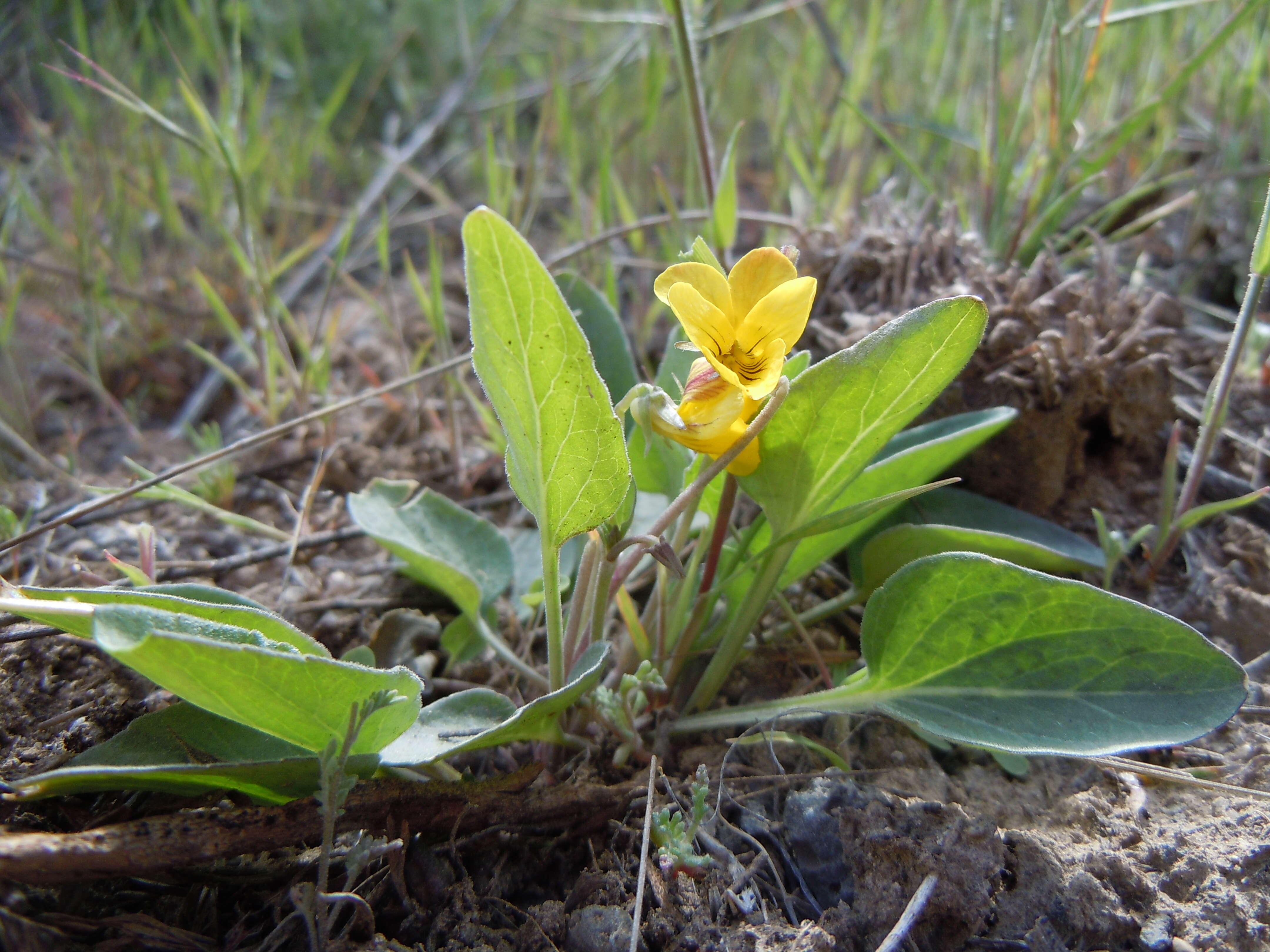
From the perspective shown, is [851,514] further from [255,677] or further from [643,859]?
[255,677]

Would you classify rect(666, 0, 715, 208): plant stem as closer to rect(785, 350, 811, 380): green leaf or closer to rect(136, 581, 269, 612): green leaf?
rect(785, 350, 811, 380): green leaf

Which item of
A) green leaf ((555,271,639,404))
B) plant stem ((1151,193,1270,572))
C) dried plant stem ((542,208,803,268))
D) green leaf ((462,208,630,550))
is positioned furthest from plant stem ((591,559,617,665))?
plant stem ((1151,193,1270,572))

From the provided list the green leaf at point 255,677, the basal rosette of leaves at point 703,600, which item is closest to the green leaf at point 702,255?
the basal rosette of leaves at point 703,600

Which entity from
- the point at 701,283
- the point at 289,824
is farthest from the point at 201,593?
the point at 701,283

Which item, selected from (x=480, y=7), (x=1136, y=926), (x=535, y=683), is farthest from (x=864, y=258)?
(x=480, y=7)

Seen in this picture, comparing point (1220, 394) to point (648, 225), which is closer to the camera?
point (1220, 394)

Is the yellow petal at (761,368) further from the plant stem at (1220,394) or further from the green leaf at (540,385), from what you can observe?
the plant stem at (1220,394)

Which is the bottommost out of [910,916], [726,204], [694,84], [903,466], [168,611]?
[910,916]
